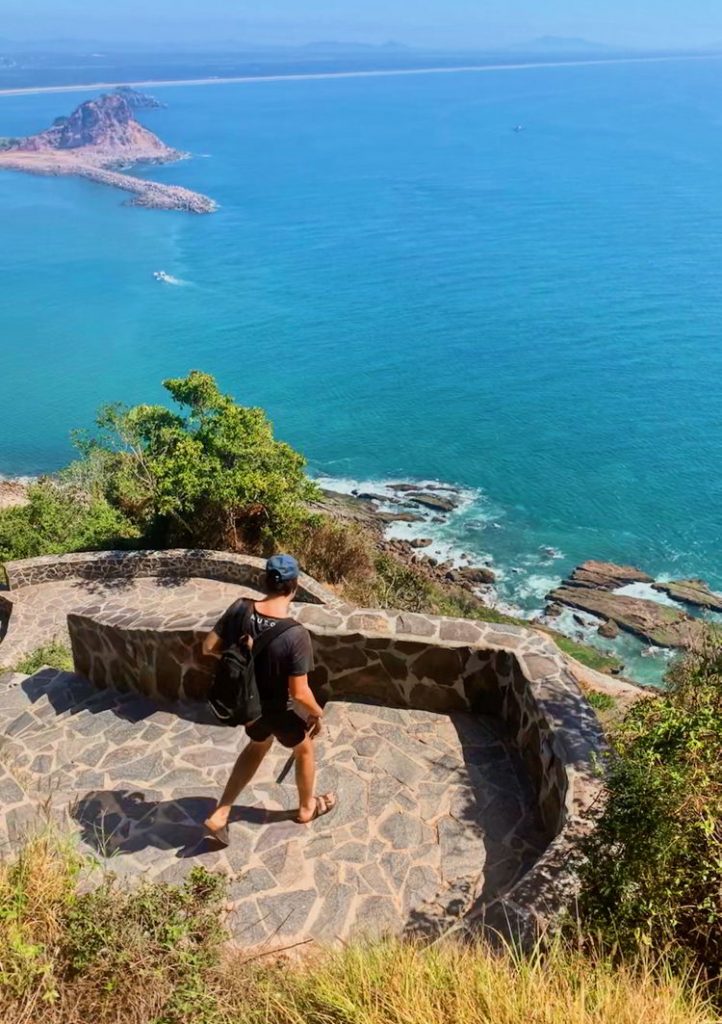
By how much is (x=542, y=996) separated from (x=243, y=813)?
3.11m

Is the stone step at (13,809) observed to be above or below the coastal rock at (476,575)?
above

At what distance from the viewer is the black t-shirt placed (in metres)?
4.94

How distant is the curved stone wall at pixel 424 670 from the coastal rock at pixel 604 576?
76.8 feet

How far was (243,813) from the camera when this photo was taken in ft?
19.5

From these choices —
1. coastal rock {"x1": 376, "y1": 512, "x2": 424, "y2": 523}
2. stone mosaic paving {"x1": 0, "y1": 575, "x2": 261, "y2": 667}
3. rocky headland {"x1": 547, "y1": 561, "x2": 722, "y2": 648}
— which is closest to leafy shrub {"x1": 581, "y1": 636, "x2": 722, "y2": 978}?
stone mosaic paving {"x1": 0, "y1": 575, "x2": 261, "y2": 667}

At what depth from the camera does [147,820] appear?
5914 millimetres

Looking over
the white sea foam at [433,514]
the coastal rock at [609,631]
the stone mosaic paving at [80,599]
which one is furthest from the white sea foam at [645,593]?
the stone mosaic paving at [80,599]

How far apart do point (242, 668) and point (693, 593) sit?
27.3 meters

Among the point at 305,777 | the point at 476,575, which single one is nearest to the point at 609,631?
the point at 476,575

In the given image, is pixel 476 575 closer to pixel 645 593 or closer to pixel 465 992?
pixel 645 593

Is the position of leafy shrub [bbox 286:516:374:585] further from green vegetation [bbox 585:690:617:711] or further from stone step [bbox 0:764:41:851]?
stone step [bbox 0:764:41:851]

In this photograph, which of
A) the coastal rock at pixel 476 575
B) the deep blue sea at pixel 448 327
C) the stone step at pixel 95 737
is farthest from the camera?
the deep blue sea at pixel 448 327

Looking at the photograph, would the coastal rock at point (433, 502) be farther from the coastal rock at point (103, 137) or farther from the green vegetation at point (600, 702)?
the coastal rock at point (103, 137)

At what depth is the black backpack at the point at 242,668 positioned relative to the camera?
197 inches
